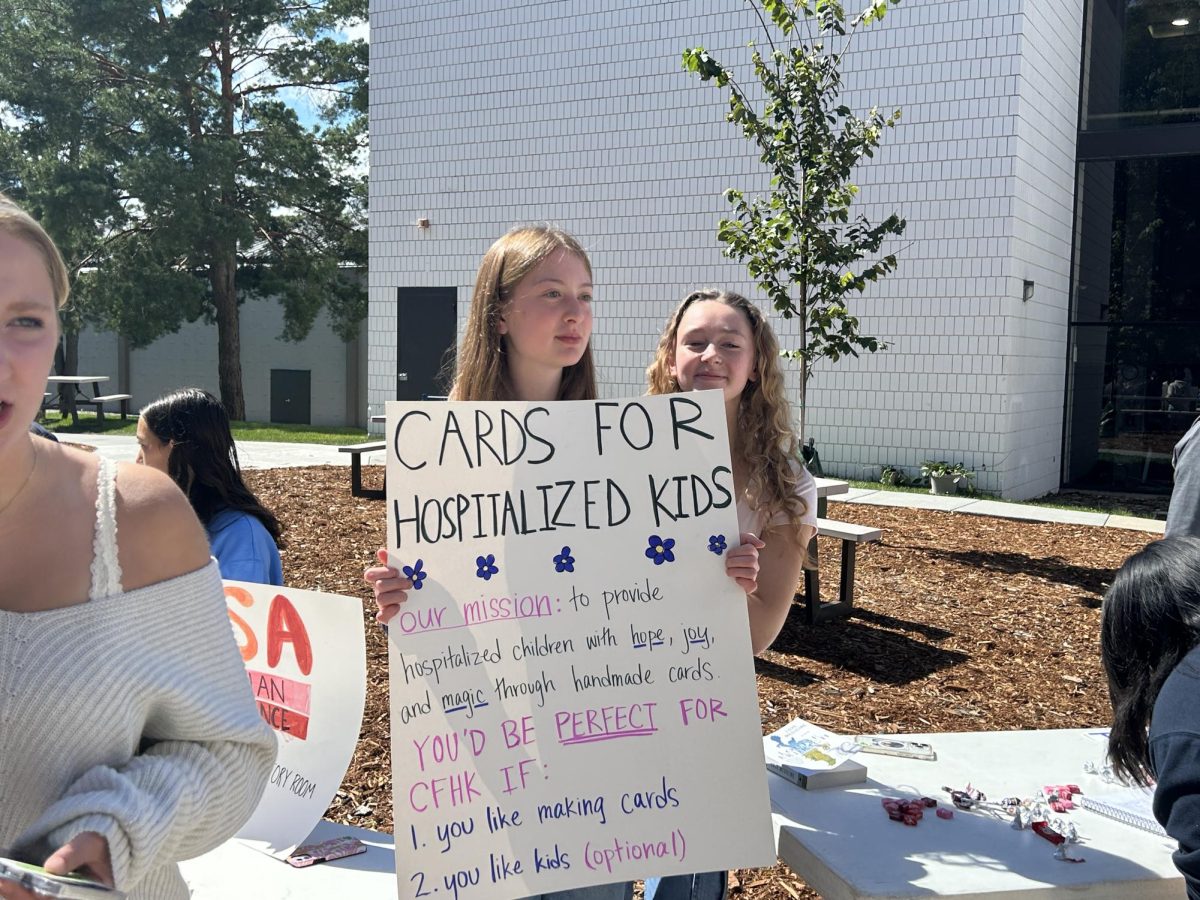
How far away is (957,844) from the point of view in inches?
89.9

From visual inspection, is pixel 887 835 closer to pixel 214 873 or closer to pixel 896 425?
pixel 214 873

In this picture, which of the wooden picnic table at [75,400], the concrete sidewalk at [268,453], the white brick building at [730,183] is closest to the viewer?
the white brick building at [730,183]

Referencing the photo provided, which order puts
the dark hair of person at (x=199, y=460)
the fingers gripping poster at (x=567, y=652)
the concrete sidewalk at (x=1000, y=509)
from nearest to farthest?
the fingers gripping poster at (x=567, y=652)
the dark hair of person at (x=199, y=460)
the concrete sidewalk at (x=1000, y=509)

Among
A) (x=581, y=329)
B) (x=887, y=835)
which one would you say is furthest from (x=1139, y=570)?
(x=581, y=329)

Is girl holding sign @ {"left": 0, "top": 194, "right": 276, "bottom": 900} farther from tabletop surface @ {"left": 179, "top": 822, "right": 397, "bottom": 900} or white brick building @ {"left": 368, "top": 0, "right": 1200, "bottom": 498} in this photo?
white brick building @ {"left": 368, "top": 0, "right": 1200, "bottom": 498}

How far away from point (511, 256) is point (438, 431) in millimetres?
570

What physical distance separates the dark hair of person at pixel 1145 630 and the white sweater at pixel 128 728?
5.63 feet

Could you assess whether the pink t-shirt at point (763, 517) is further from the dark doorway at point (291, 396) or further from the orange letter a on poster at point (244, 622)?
the dark doorway at point (291, 396)

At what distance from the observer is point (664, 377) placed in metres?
2.80

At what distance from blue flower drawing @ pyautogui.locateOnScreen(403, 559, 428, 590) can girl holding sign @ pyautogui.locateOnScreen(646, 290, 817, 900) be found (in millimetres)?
732

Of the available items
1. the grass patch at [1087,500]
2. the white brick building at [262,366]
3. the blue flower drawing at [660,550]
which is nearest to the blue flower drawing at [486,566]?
the blue flower drawing at [660,550]

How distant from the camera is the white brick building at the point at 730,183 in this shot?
11.7 metres

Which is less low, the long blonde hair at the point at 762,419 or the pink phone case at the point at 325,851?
the long blonde hair at the point at 762,419

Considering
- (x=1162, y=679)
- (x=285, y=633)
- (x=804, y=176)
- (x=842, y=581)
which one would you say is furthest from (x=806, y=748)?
(x=804, y=176)
